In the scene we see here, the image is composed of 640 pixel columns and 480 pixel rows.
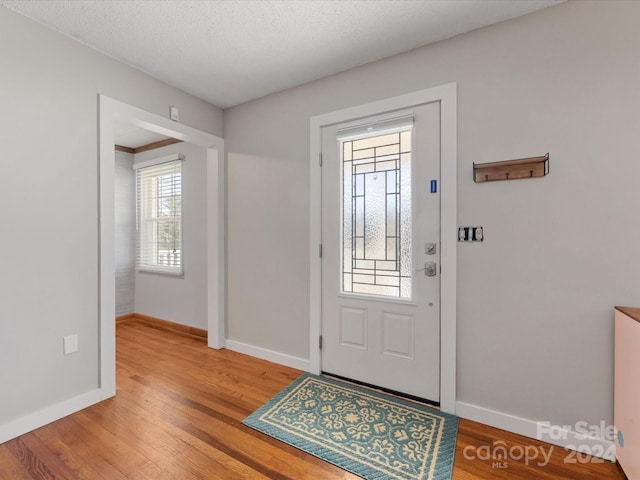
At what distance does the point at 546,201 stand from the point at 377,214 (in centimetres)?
108

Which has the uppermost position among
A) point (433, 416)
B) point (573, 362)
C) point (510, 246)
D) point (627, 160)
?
point (627, 160)

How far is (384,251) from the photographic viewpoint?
2.37 metres

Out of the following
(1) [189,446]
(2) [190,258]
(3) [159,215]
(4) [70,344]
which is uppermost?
(3) [159,215]

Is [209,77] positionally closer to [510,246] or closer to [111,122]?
[111,122]

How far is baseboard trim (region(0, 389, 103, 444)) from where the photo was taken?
1820 mm

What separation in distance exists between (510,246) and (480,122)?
0.84 meters

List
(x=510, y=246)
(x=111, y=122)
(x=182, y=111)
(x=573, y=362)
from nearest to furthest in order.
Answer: (x=573, y=362) < (x=510, y=246) < (x=111, y=122) < (x=182, y=111)

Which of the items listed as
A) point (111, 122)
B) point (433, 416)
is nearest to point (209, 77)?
point (111, 122)

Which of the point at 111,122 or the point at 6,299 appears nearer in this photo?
the point at 6,299

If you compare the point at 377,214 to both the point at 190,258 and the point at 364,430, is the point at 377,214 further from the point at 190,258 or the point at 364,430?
the point at 190,258

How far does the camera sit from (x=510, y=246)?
1924 mm

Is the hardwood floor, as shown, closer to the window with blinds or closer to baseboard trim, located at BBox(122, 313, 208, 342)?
baseboard trim, located at BBox(122, 313, 208, 342)

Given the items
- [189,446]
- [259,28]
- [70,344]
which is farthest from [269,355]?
[259,28]

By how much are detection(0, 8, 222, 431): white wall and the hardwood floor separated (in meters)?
0.30
